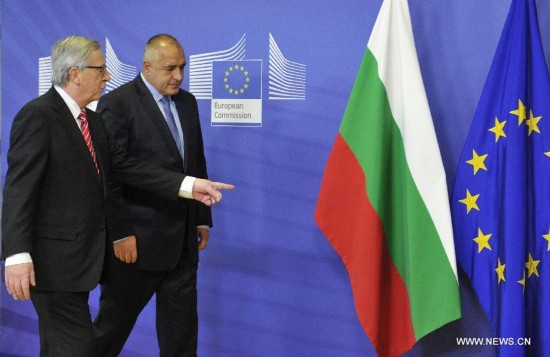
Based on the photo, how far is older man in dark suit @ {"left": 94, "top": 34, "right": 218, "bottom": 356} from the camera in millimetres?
3029

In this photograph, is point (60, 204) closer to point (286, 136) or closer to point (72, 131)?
point (72, 131)

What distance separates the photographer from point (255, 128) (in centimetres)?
354

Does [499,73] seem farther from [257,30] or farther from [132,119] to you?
[132,119]

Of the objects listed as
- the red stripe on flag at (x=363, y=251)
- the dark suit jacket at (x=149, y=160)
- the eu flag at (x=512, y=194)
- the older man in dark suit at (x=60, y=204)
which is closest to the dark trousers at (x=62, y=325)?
the older man in dark suit at (x=60, y=204)

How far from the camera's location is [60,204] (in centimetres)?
247

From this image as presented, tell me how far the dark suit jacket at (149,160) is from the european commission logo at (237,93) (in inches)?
18.9

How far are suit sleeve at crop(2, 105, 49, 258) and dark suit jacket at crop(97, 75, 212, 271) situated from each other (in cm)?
60

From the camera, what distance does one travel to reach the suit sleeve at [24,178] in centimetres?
233

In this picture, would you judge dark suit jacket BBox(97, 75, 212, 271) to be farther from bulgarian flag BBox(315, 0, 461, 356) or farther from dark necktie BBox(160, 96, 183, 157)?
bulgarian flag BBox(315, 0, 461, 356)

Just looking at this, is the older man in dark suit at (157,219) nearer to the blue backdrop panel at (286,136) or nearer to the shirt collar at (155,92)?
the shirt collar at (155,92)

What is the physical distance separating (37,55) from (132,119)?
1313mm

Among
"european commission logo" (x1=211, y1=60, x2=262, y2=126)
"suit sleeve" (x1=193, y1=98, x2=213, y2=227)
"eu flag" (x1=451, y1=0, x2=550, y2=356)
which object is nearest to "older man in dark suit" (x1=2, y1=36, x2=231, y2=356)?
"suit sleeve" (x1=193, y1=98, x2=213, y2=227)

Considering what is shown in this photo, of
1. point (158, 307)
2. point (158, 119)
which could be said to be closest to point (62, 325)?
point (158, 307)

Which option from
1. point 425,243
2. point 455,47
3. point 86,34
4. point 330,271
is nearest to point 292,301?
point 330,271
